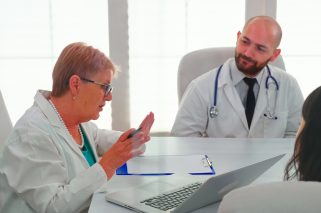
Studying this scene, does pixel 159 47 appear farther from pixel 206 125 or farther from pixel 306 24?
pixel 306 24

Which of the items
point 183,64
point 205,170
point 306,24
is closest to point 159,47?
point 183,64

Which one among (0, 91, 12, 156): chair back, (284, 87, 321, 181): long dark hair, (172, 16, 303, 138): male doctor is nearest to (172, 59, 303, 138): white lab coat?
(172, 16, 303, 138): male doctor

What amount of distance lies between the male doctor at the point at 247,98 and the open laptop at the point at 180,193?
34.1 inches

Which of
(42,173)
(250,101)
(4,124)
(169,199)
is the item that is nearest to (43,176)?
(42,173)

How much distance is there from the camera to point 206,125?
2.22 metres

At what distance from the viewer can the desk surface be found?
55.2 inches

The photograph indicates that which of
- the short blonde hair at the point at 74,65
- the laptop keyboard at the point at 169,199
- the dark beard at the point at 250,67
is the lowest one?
the laptop keyboard at the point at 169,199

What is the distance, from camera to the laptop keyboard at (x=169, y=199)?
115cm

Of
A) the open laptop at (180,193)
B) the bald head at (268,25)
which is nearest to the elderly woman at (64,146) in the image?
the open laptop at (180,193)

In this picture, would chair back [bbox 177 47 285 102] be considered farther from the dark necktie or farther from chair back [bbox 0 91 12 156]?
chair back [bbox 0 91 12 156]

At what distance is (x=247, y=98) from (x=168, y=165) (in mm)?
840

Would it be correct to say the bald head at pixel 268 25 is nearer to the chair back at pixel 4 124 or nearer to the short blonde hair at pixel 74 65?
the short blonde hair at pixel 74 65

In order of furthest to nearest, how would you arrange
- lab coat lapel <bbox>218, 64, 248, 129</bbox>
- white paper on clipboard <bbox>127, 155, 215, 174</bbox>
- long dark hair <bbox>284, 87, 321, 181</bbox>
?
lab coat lapel <bbox>218, 64, 248, 129</bbox> → white paper on clipboard <bbox>127, 155, 215, 174</bbox> → long dark hair <bbox>284, 87, 321, 181</bbox>

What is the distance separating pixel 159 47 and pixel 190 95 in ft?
2.37
